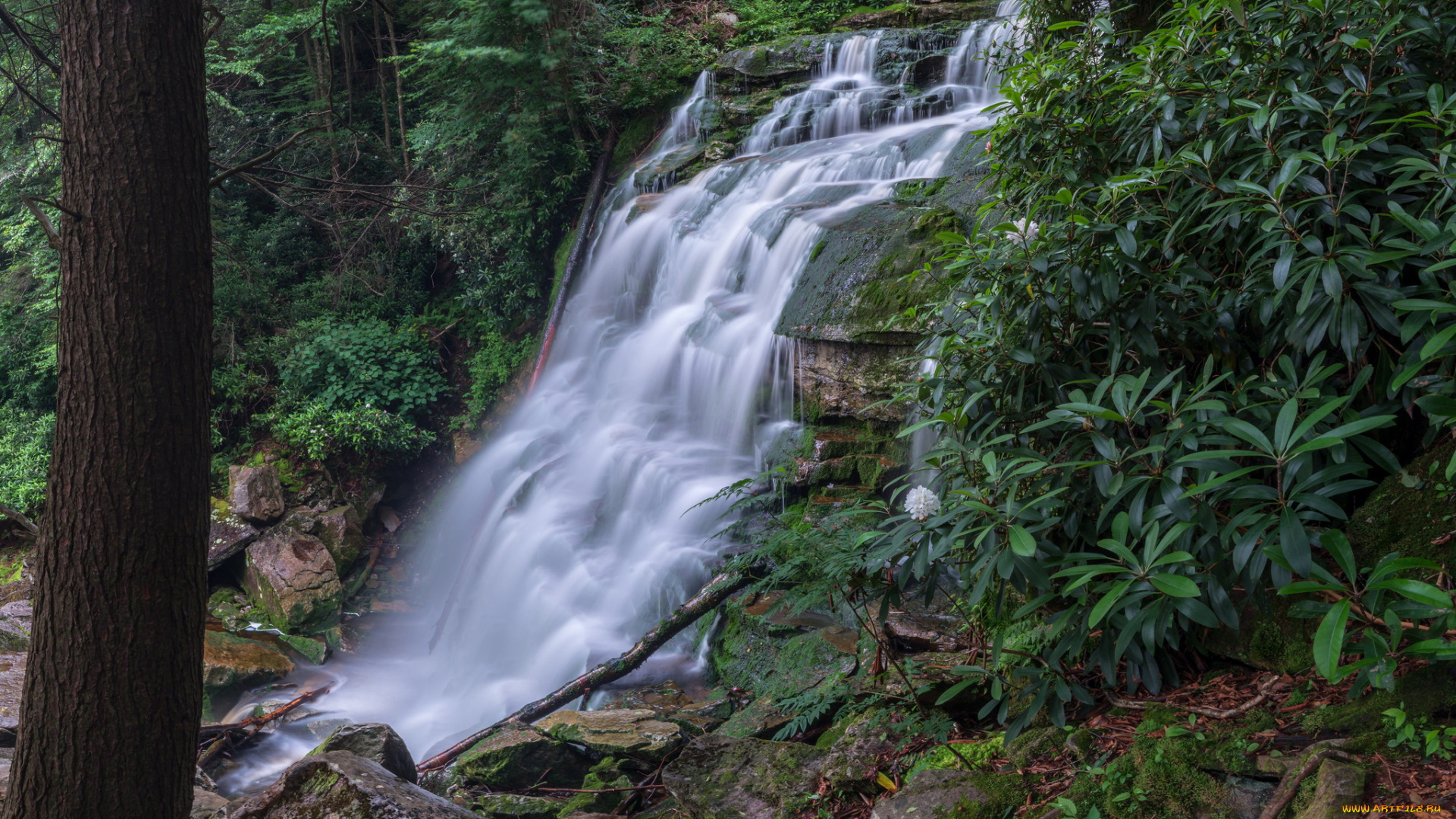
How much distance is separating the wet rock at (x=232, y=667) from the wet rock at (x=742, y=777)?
230 inches

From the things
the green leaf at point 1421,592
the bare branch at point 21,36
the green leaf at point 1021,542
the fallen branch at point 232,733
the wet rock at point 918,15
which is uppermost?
the wet rock at point 918,15

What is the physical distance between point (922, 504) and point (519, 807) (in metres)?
2.64

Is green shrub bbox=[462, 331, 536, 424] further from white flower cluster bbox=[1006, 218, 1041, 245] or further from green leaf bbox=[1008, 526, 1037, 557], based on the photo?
green leaf bbox=[1008, 526, 1037, 557]

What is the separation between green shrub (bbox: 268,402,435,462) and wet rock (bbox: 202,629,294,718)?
2869 mm

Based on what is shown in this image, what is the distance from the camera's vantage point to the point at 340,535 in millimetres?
9766

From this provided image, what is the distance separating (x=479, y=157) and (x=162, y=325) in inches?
405

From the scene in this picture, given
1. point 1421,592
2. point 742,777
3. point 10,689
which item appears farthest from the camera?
point 10,689

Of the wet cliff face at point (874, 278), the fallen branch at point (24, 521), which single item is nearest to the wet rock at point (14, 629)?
the fallen branch at point (24, 521)

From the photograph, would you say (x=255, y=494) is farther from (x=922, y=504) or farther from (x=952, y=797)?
(x=952, y=797)

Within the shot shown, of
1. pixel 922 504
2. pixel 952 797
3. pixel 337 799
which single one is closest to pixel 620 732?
pixel 337 799

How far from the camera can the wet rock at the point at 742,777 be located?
116 inches

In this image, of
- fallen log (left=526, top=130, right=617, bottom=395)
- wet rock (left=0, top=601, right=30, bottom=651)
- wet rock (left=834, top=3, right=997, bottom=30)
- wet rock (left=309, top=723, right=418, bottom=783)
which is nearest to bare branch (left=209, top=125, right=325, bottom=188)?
wet rock (left=309, top=723, right=418, bottom=783)

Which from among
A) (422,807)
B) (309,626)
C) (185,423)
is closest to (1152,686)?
(422,807)

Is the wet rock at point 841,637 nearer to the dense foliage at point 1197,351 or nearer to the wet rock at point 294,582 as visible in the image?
the dense foliage at point 1197,351
